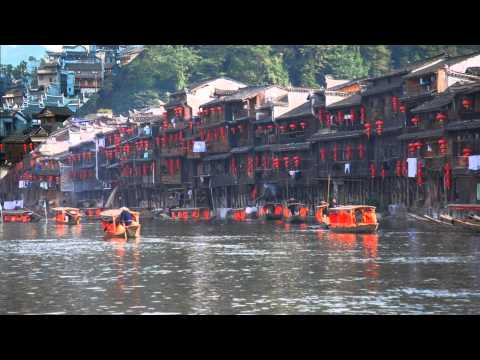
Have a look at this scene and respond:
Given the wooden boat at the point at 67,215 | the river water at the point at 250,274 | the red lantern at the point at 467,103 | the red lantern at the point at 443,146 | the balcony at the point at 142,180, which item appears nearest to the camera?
the river water at the point at 250,274

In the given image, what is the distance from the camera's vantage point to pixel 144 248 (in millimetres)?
25000

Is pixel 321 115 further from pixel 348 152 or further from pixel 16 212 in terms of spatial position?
pixel 16 212

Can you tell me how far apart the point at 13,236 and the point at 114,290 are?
18.8m

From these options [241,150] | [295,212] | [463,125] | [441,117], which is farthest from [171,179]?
[463,125]

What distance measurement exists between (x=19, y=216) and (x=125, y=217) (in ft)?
51.3

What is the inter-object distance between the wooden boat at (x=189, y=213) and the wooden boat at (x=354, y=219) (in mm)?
8059

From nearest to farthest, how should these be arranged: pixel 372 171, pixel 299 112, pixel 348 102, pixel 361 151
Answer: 1. pixel 372 171
2. pixel 361 151
3. pixel 348 102
4. pixel 299 112

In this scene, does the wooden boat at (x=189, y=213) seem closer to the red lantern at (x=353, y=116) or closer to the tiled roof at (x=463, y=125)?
the red lantern at (x=353, y=116)

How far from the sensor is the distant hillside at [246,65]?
32.8 m

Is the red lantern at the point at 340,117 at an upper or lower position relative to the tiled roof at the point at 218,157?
upper

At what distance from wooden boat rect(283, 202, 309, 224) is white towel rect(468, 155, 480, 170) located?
326 inches

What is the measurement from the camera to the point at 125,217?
2970 centimetres

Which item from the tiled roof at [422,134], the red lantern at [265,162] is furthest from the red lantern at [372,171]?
the red lantern at [265,162]
